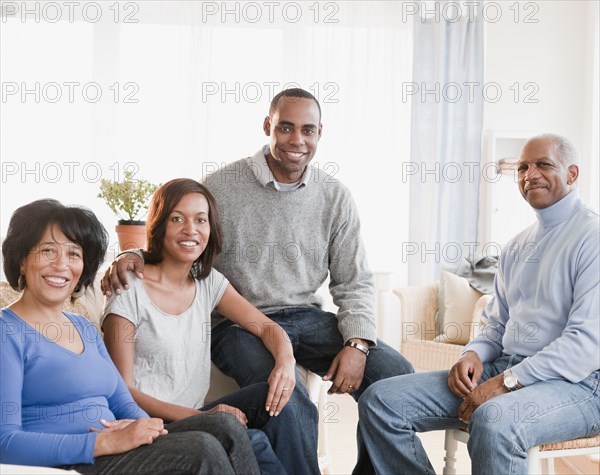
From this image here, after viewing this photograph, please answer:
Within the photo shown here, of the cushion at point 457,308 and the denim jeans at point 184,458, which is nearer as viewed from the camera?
the denim jeans at point 184,458

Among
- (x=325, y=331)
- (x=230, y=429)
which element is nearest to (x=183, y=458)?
(x=230, y=429)

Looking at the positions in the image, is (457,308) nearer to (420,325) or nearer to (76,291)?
(420,325)

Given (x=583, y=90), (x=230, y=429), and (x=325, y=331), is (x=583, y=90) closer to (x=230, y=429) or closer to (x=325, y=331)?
(x=325, y=331)

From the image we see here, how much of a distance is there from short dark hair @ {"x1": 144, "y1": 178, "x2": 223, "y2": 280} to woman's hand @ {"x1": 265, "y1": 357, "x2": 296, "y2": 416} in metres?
0.34

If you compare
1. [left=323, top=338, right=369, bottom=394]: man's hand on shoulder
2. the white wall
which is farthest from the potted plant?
the white wall

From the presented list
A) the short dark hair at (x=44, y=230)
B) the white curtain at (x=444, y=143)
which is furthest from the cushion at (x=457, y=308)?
the short dark hair at (x=44, y=230)

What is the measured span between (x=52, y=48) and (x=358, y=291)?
10.2ft

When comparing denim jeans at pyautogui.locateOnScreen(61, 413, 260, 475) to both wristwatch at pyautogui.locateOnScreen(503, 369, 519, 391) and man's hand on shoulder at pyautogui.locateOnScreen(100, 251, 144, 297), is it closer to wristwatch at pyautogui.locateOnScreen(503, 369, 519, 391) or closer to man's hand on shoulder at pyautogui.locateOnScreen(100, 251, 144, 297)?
man's hand on shoulder at pyautogui.locateOnScreen(100, 251, 144, 297)

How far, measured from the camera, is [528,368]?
2.07 m

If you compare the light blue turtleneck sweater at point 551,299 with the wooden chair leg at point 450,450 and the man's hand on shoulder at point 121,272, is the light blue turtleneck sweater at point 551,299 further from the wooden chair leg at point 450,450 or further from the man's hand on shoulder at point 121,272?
the man's hand on shoulder at point 121,272

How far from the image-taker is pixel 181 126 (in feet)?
15.9

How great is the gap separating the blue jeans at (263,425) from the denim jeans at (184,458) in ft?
0.65

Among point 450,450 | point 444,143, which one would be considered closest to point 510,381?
point 450,450

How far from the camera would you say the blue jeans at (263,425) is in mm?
1923
